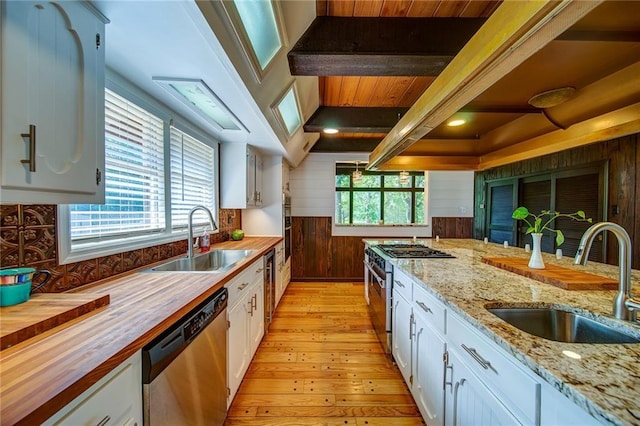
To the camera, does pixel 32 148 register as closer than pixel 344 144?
Yes

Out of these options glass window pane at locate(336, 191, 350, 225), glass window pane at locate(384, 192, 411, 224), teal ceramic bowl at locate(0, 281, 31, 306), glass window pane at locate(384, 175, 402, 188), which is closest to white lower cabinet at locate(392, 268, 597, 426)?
teal ceramic bowl at locate(0, 281, 31, 306)

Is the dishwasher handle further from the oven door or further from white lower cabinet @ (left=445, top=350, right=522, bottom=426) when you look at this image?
the oven door

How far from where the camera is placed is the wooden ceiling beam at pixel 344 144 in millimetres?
4910

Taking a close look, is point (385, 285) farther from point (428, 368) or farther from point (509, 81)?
point (509, 81)

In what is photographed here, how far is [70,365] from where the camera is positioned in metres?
0.69

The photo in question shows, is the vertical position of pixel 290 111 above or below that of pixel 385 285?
above

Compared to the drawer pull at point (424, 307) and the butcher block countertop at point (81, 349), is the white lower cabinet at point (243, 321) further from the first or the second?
the drawer pull at point (424, 307)

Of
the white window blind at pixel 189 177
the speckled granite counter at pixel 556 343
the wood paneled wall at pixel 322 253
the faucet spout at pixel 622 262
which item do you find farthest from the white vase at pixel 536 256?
the wood paneled wall at pixel 322 253

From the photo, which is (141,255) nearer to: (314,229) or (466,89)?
(466,89)

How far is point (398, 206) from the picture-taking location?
214 inches

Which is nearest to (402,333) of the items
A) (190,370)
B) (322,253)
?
(190,370)

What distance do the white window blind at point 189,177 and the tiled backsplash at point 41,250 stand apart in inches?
33.4

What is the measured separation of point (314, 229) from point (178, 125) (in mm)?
3235

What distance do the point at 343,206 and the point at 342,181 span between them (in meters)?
0.51
